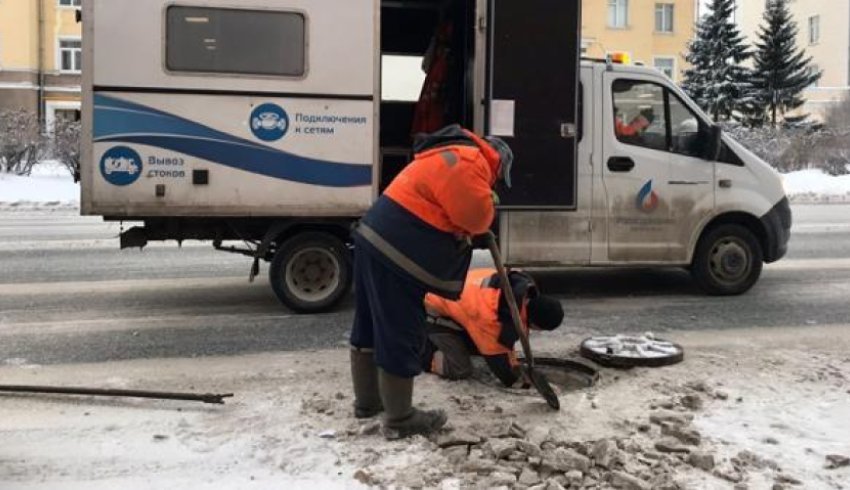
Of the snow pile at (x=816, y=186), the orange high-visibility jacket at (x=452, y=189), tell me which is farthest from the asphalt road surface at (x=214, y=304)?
the snow pile at (x=816, y=186)

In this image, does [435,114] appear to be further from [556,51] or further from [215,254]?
[215,254]

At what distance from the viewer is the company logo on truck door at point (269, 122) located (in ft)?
23.9

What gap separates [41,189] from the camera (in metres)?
20.3

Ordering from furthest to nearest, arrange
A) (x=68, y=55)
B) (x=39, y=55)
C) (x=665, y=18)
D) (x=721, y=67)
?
(x=665, y=18), (x=68, y=55), (x=39, y=55), (x=721, y=67)

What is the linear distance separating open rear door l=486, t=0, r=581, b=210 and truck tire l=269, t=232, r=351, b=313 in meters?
1.55

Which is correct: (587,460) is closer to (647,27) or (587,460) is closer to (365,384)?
(365,384)

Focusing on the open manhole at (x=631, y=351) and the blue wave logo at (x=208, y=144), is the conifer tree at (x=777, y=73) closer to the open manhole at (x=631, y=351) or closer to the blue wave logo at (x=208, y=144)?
the blue wave logo at (x=208, y=144)

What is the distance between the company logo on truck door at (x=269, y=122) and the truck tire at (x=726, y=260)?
4.13 meters

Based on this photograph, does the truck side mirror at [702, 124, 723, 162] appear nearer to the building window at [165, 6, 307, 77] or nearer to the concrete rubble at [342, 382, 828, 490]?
the building window at [165, 6, 307, 77]

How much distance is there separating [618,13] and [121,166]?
46.1 m

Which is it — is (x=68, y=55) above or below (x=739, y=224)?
above

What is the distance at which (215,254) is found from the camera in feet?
37.1

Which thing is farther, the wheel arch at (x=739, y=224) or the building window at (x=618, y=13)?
the building window at (x=618, y=13)

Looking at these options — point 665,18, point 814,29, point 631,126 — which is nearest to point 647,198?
point 631,126
